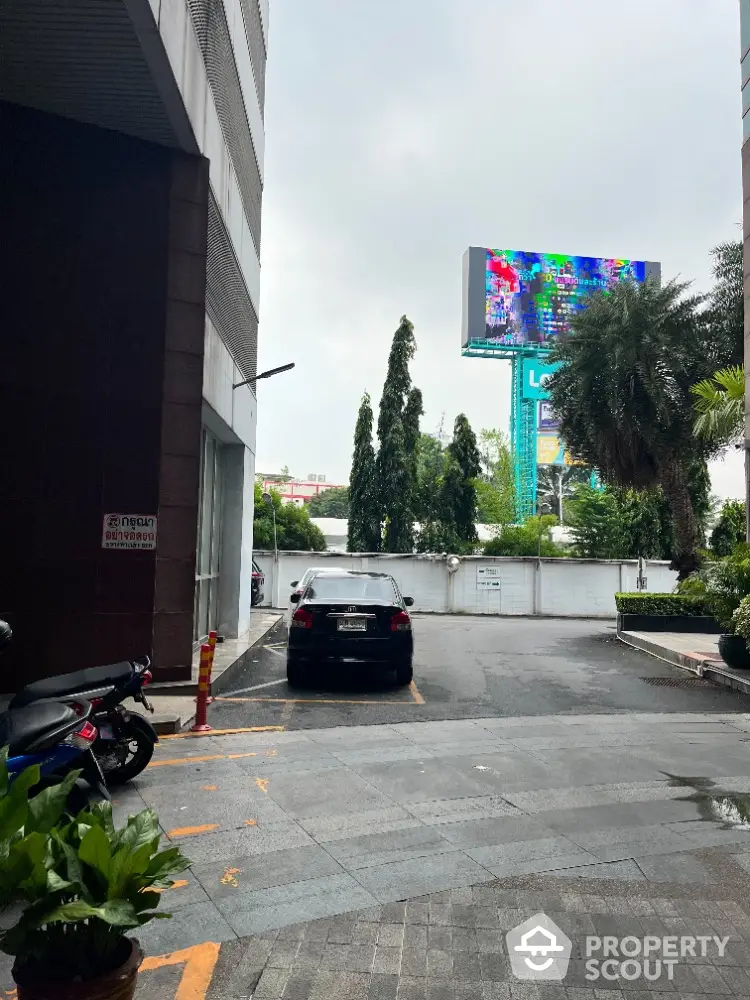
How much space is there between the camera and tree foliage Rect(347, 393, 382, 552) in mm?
35688

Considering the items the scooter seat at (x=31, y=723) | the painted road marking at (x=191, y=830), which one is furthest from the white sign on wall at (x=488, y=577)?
the scooter seat at (x=31, y=723)

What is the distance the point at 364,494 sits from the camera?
117ft

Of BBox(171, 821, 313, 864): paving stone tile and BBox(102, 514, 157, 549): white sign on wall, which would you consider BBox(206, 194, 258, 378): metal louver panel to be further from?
BBox(171, 821, 313, 864): paving stone tile

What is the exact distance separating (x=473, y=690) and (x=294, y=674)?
2411mm

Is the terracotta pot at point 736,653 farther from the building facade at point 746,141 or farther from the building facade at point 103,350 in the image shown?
the building facade at point 103,350

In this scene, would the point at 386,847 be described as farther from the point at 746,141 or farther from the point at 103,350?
the point at 746,141

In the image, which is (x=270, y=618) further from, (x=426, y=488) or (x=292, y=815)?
(x=426, y=488)

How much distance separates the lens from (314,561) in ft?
86.2

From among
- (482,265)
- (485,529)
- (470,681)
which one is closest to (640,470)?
(470,681)

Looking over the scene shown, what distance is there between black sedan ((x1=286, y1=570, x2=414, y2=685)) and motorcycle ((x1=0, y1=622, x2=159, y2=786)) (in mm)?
3945

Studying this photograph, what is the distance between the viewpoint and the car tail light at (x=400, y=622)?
1010cm

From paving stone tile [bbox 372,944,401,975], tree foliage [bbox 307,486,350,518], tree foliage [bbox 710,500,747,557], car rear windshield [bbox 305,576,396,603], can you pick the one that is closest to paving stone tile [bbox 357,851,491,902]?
paving stone tile [bbox 372,944,401,975]

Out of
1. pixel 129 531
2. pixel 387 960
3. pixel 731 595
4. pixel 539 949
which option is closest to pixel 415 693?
pixel 129 531

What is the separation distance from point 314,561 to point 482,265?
2773 centimetres
